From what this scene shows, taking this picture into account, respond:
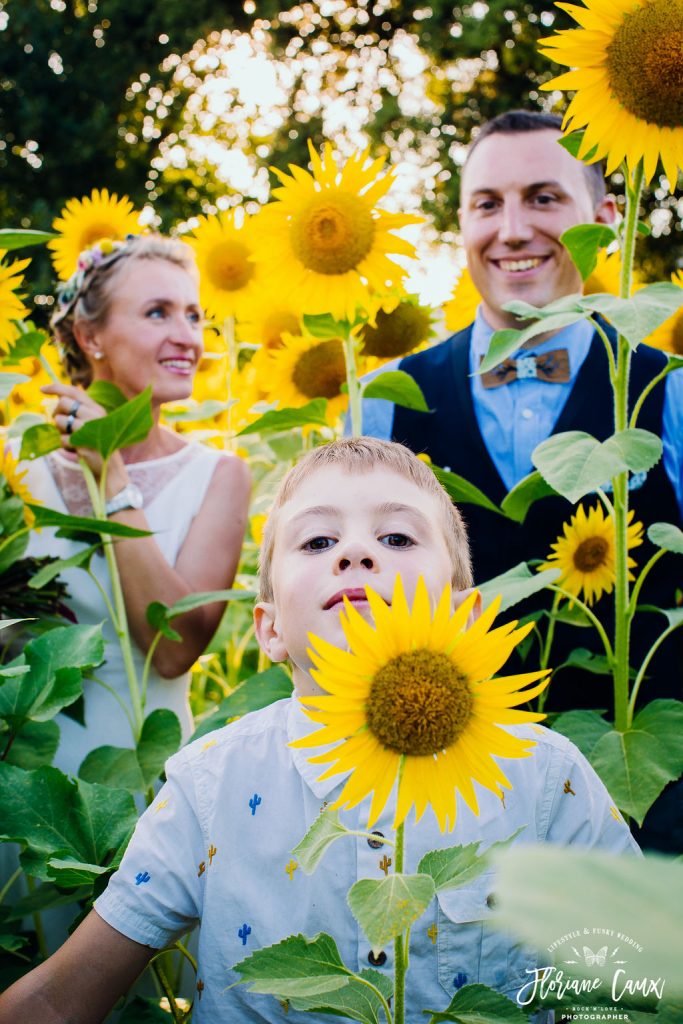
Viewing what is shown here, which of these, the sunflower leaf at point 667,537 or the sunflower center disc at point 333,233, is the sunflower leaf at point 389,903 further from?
the sunflower center disc at point 333,233

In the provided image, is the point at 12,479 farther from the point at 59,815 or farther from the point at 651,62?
the point at 651,62

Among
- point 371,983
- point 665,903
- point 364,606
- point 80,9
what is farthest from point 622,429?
point 80,9

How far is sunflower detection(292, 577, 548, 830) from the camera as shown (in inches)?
25.7

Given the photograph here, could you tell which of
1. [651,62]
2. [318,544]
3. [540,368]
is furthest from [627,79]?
[540,368]

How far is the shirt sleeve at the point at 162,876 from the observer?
3.17 feet

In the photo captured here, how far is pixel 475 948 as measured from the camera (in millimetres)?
958

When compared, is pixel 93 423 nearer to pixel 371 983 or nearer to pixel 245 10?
pixel 371 983

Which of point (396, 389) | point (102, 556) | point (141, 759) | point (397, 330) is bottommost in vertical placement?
point (141, 759)

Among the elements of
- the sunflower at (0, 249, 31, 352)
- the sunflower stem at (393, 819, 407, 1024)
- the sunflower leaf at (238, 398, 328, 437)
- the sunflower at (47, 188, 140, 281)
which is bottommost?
the sunflower stem at (393, 819, 407, 1024)

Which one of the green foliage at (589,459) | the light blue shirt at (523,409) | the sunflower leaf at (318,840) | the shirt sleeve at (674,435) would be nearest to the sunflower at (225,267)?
the light blue shirt at (523,409)

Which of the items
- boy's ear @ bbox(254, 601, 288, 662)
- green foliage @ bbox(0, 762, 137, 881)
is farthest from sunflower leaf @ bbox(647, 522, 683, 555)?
green foliage @ bbox(0, 762, 137, 881)

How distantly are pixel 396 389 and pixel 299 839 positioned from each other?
2.62 feet

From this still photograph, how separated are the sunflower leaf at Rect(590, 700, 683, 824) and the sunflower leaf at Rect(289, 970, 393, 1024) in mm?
450

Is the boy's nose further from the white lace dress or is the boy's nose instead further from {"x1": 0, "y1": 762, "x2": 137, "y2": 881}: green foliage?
the white lace dress
